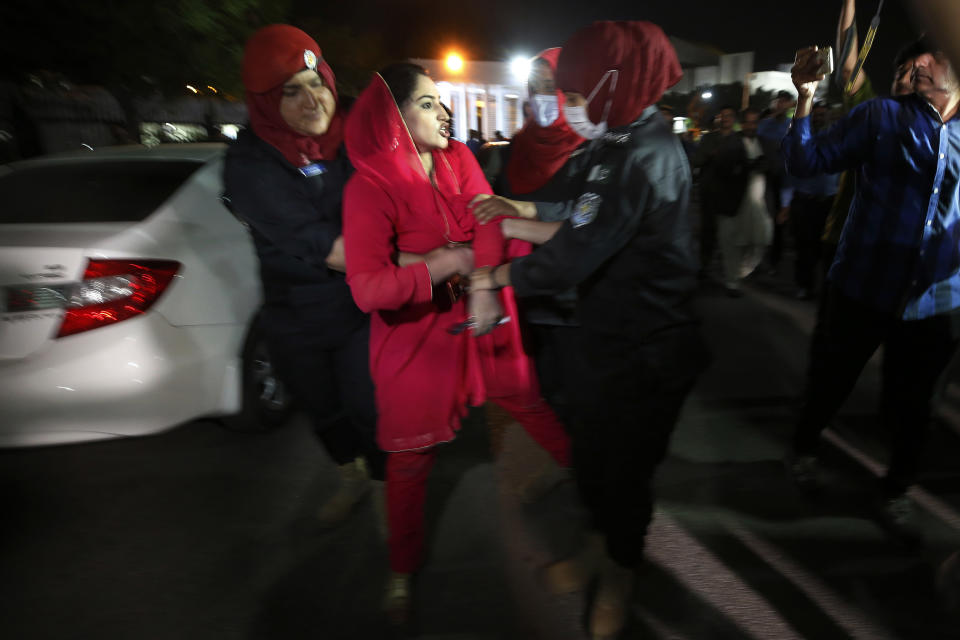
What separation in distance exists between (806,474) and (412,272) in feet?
7.13

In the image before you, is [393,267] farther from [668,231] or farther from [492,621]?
[492,621]

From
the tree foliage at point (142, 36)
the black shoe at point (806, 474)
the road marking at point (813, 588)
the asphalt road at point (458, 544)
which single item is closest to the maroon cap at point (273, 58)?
the asphalt road at point (458, 544)

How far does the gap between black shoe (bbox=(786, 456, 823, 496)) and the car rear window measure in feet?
10.6

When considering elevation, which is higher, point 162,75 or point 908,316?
point 162,75

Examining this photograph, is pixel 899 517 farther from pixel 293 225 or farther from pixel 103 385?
pixel 103 385

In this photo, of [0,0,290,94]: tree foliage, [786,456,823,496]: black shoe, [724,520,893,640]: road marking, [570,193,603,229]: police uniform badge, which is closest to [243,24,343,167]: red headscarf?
[570,193,603,229]: police uniform badge

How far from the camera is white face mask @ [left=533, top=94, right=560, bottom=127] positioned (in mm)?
2734

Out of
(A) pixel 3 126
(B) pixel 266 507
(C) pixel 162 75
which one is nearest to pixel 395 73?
(B) pixel 266 507

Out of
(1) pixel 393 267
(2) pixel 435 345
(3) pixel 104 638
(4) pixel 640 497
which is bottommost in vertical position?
(3) pixel 104 638

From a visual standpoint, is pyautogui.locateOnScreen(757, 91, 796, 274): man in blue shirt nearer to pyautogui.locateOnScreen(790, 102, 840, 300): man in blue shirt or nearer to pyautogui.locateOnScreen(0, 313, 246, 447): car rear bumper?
pyautogui.locateOnScreen(790, 102, 840, 300): man in blue shirt

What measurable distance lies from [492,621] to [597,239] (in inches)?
54.9

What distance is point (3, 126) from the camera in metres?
12.7

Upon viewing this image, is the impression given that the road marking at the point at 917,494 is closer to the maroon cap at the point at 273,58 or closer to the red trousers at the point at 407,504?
the red trousers at the point at 407,504

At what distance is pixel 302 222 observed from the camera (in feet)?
7.36
